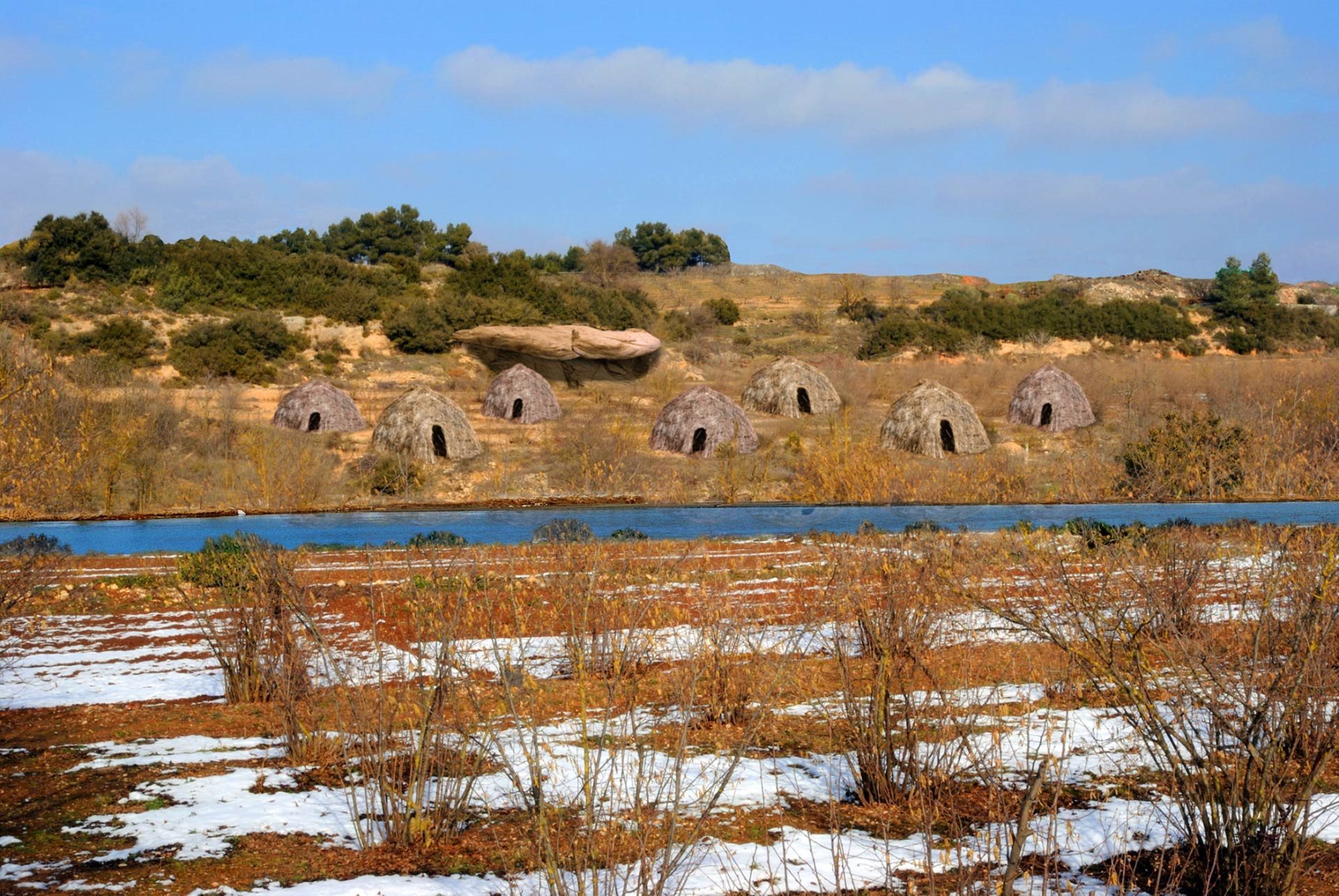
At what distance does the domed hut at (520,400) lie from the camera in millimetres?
32719

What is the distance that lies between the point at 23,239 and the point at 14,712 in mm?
38396

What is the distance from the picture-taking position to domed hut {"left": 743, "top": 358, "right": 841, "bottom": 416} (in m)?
33.9

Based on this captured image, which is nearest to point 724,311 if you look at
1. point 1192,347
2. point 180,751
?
point 1192,347

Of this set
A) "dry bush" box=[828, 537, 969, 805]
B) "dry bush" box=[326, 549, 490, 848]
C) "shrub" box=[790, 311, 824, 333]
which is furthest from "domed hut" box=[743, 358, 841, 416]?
"dry bush" box=[326, 549, 490, 848]

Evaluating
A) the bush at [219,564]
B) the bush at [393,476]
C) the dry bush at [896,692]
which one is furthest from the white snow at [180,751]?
the bush at [393,476]

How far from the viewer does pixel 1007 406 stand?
111ft

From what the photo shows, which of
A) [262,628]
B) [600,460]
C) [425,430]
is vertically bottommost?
[262,628]

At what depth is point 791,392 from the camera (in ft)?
111

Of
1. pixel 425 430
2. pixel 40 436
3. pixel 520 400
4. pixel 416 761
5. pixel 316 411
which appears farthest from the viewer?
pixel 520 400

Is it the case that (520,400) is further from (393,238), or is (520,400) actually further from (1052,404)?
(393,238)

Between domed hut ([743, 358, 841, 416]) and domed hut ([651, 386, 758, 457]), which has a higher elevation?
domed hut ([743, 358, 841, 416])

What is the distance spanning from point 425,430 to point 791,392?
11.2 meters

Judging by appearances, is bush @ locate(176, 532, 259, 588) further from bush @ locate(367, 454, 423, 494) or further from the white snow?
bush @ locate(367, 454, 423, 494)

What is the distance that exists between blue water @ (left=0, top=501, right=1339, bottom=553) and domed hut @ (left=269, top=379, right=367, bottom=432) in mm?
10390
